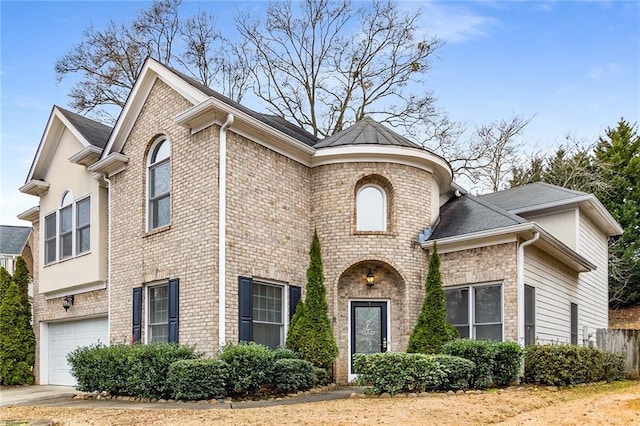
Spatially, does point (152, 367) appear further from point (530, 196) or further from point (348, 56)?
point (348, 56)

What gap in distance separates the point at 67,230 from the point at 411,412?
11.9 meters

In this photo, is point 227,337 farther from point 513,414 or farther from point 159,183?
point 513,414

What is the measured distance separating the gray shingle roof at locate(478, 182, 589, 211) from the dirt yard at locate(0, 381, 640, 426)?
7.61 meters

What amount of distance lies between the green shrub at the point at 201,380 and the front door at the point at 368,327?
403cm

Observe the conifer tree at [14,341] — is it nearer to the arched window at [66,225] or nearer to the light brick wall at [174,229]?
the arched window at [66,225]

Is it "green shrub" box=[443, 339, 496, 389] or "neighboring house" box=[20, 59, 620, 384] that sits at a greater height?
"neighboring house" box=[20, 59, 620, 384]

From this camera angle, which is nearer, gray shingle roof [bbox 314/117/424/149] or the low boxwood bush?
the low boxwood bush

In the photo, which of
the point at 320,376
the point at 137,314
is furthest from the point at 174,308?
the point at 320,376

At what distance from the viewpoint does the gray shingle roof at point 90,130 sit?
16.5m

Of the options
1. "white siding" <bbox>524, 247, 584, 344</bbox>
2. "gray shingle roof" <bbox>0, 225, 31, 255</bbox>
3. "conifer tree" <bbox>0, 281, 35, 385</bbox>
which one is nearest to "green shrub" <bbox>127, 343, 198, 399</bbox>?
"white siding" <bbox>524, 247, 584, 344</bbox>

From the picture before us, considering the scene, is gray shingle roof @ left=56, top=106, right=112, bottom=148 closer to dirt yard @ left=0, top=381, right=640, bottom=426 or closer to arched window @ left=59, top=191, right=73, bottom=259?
arched window @ left=59, top=191, right=73, bottom=259

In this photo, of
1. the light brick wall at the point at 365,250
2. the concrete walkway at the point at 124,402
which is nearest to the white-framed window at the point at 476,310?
the light brick wall at the point at 365,250

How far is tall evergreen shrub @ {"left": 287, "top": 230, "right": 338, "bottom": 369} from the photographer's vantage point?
13.0 m

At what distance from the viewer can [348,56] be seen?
2805cm
